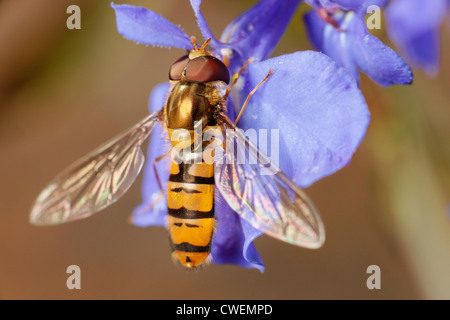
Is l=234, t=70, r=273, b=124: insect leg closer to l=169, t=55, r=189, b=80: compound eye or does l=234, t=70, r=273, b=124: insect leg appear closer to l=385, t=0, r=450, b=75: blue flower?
l=169, t=55, r=189, b=80: compound eye

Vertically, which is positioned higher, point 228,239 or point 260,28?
point 260,28

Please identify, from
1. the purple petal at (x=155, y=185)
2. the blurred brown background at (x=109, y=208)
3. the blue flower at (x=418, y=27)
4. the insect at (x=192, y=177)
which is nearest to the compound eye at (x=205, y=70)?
the insect at (x=192, y=177)

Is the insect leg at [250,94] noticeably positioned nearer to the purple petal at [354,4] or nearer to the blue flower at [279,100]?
the blue flower at [279,100]

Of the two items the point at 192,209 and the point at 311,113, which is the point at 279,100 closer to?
the point at 311,113

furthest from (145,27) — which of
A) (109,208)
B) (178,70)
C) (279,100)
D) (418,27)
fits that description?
(109,208)

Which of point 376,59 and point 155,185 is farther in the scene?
point 155,185
